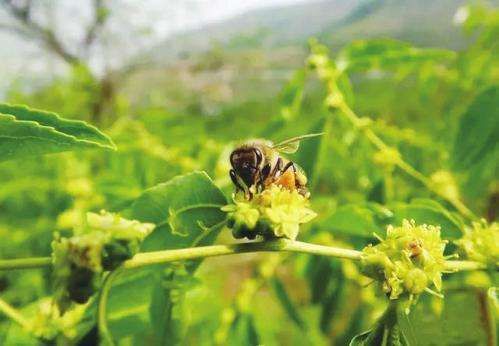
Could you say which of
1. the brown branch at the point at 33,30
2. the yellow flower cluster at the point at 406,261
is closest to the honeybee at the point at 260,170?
the yellow flower cluster at the point at 406,261

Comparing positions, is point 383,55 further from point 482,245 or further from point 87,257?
point 87,257

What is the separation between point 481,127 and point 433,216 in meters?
0.40

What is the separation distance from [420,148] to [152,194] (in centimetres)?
137

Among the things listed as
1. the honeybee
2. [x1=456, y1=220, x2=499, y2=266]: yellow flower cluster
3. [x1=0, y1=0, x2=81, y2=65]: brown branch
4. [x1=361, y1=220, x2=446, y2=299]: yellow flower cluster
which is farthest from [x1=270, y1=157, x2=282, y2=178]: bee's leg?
[x1=0, y1=0, x2=81, y2=65]: brown branch

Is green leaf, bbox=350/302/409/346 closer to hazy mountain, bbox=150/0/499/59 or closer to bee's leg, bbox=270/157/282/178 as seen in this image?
bee's leg, bbox=270/157/282/178

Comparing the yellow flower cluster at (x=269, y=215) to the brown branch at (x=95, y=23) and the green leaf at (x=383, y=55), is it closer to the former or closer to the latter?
the green leaf at (x=383, y=55)

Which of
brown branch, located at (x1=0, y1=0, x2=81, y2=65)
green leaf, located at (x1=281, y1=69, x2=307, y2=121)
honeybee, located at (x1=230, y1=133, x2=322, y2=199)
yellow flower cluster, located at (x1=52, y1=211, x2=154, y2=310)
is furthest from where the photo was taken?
brown branch, located at (x1=0, y1=0, x2=81, y2=65)

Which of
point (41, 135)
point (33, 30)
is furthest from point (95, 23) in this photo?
point (41, 135)

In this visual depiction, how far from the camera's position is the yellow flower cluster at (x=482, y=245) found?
83 centimetres

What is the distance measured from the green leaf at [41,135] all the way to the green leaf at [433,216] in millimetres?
460

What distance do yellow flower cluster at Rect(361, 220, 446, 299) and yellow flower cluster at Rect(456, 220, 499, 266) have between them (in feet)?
0.42

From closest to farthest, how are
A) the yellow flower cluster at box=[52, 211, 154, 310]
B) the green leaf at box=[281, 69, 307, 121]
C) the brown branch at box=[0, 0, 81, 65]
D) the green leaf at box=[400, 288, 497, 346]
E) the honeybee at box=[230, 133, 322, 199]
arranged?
the yellow flower cluster at box=[52, 211, 154, 310] → the honeybee at box=[230, 133, 322, 199] → the green leaf at box=[400, 288, 497, 346] → the green leaf at box=[281, 69, 307, 121] → the brown branch at box=[0, 0, 81, 65]

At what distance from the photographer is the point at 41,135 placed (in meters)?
0.63

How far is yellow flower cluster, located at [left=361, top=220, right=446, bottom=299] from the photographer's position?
69cm
